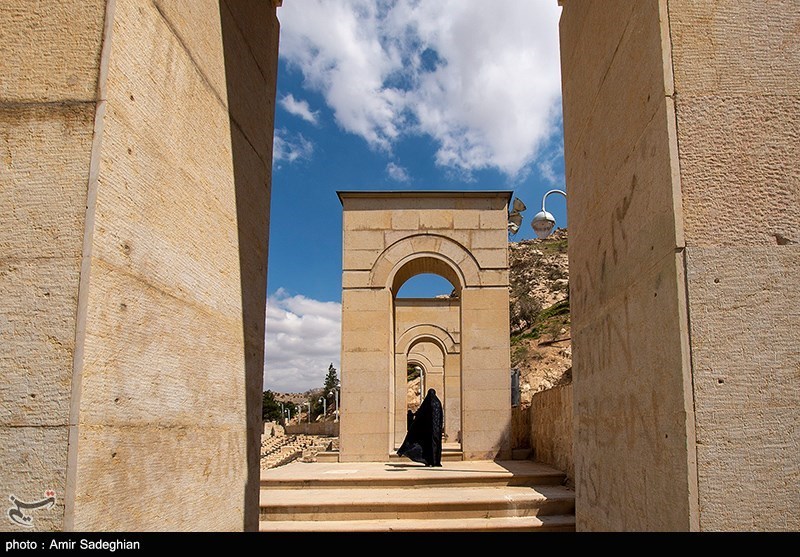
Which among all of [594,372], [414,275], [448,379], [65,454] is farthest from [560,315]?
[65,454]

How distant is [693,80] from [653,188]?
516mm

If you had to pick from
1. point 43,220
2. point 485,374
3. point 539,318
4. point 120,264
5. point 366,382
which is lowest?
point 366,382

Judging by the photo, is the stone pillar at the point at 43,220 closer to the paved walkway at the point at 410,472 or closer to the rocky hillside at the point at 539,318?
the paved walkway at the point at 410,472

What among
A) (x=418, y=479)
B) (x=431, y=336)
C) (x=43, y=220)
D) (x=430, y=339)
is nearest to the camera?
(x=43, y=220)

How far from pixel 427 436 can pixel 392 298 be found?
10.8 feet

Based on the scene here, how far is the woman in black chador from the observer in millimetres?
12289

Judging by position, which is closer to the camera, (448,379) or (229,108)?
(229,108)

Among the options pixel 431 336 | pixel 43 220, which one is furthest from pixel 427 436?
pixel 431 336

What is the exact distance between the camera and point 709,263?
282cm

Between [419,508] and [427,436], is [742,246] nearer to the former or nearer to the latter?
[419,508]

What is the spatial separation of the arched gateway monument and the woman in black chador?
935 millimetres

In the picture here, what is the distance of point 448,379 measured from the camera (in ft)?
77.6

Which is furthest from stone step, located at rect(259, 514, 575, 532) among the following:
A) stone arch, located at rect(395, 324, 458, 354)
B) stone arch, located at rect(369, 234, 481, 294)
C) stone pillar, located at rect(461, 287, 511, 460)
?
stone arch, located at rect(395, 324, 458, 354)
